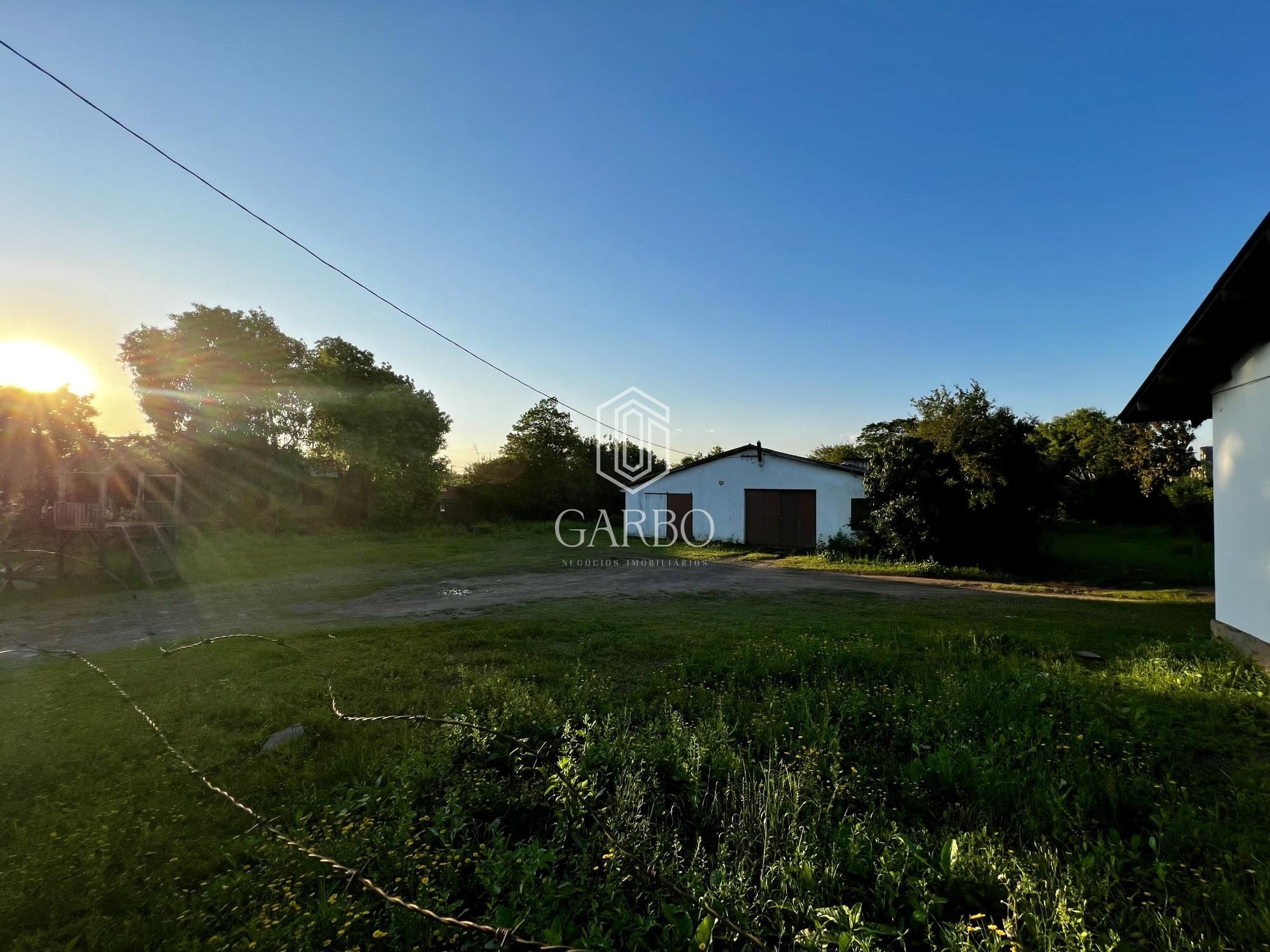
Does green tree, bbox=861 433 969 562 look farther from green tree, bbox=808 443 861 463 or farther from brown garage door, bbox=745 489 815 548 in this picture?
green tree, bbox=808 443 861 463

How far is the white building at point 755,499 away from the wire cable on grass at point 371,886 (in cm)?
1661

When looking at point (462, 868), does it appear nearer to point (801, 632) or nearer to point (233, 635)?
point (801, 632)

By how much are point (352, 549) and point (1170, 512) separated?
31.1 m

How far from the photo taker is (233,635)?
639 cm

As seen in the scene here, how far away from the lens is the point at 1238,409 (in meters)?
5.36

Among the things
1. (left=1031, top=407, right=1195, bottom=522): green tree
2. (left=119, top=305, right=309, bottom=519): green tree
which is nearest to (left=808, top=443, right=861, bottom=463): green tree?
(left=1031, top=407, right=1195, bottom=522): green tree

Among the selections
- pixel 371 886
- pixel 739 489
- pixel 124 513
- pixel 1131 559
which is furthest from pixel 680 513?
pixel 371 886

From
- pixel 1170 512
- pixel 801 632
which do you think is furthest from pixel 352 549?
pixel 1170 512

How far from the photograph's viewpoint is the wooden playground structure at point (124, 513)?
10898 mm

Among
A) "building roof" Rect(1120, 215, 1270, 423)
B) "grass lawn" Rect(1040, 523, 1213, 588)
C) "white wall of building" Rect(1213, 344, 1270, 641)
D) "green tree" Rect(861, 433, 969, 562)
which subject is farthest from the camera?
"green tree" Rect(861, 433, 969, 562)

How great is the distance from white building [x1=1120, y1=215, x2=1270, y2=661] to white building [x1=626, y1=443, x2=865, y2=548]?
10923 millimetres

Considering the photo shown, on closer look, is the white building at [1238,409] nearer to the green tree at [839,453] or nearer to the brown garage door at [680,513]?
the brown garage door at [680,513]

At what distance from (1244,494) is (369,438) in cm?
2783

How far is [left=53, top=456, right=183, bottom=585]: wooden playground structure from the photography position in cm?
1090
